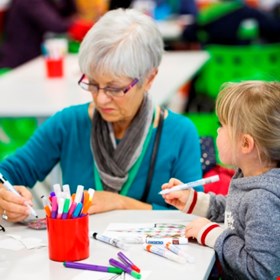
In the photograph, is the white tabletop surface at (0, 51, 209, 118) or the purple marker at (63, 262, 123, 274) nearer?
the purple marker at (63, 262, 123, 274)

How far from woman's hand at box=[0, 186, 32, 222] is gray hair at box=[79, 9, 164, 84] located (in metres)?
0.58

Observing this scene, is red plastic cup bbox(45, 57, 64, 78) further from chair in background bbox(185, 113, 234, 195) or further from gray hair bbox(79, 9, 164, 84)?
gray hair bbox(79, 9, 164, 84)

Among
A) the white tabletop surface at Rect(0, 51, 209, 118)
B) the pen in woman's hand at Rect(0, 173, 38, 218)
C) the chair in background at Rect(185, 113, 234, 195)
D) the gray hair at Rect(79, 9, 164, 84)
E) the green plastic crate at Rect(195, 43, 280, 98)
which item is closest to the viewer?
the pen in woman's hand at Rect(0, 173, 38, 218)

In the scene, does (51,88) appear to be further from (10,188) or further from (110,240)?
(110,240)

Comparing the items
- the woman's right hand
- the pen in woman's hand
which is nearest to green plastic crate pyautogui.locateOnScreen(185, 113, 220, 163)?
the woman's right hand

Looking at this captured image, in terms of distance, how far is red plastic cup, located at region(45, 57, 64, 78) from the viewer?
5004 millimetres

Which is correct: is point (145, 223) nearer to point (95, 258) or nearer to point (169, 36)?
point (95, 258)

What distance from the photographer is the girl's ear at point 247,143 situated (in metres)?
2.26

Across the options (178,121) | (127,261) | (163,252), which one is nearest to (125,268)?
(127,261)

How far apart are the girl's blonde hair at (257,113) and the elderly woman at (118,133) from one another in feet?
1.93

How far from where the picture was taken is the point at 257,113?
226 centimetres

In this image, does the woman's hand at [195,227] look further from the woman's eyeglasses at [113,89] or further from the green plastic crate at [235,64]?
the green plastic crate at [235,64]

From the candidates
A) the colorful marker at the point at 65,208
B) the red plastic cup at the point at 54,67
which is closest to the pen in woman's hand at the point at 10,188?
the colorful marker at the point at 65,208

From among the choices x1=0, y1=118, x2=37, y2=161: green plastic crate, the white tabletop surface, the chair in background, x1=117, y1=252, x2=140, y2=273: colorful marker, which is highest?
x1=117, y1=252, x2=140, y2=273: colorful marker
